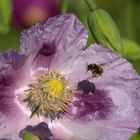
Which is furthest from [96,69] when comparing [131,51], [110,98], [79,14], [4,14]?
[79,14]

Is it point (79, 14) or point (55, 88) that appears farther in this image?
point (79, 14)

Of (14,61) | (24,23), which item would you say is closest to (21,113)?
(14,61)

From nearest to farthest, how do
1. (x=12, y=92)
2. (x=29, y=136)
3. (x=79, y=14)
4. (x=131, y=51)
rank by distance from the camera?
(x=29, y=136) → (x=12, y=92) → (x=131, y=51) → (x=79, y=14)

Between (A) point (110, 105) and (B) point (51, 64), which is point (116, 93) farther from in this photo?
(B) point (51, 64)

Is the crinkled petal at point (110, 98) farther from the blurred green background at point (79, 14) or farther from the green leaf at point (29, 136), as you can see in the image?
the blurred green background at point (79, 14)

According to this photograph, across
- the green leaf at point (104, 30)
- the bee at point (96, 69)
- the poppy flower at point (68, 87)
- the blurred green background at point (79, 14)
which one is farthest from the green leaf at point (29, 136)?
the blurred green background at point (79, 14)

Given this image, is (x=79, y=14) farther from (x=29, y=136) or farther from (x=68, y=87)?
(x=29, y=136)
